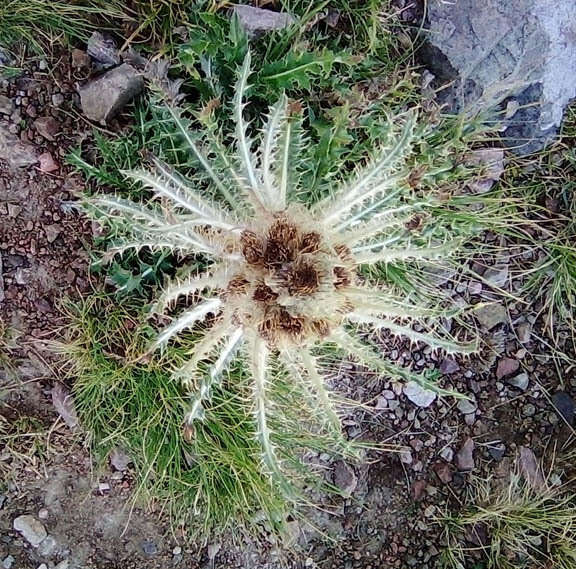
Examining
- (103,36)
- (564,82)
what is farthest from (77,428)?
(564,82)

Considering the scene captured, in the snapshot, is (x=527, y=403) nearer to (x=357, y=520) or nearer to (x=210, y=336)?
(x=357, y=520)

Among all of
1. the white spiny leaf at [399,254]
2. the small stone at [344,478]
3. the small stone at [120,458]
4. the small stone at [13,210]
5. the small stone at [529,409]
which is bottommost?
the small stone at [529,409]

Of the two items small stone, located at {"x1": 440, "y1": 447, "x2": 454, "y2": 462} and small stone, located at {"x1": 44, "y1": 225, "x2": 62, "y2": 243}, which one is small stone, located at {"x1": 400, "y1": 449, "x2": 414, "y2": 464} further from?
small stone, located at {"x1": 44, "y1": 225, "x2": 62, "y2": 243}

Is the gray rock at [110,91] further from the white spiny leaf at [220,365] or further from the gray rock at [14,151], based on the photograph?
the white spiny leaf at [220,365]

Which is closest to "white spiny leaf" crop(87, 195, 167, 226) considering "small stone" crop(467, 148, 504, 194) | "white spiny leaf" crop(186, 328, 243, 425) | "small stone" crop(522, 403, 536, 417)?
"white spiny leaf" crop(186, 328, 243, 425)

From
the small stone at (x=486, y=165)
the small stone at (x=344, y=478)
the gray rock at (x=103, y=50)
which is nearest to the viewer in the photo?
the gray rock at (x=103, y=50)

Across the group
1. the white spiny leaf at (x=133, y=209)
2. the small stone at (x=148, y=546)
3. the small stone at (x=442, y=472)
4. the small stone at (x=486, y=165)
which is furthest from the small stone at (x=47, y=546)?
the small stone at (x=486, y=165)
